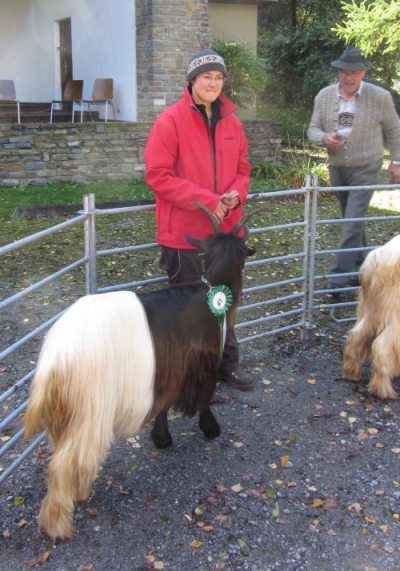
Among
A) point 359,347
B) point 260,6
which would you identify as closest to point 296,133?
point 260,6

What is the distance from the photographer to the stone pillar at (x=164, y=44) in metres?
11.2

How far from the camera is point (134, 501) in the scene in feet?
10.2

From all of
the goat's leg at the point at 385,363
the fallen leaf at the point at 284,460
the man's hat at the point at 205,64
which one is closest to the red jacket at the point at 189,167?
the man's hat at the point at 205,64

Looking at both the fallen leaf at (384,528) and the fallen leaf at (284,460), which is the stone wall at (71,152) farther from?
the fallen leaf at (384,528)

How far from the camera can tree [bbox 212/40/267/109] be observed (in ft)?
40.8

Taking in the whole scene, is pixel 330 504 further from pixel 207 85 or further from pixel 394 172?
pixel 394 172

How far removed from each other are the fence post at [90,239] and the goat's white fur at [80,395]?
0.80 m

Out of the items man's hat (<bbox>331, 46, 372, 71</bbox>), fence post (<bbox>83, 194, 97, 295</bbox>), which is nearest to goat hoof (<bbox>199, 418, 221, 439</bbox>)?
fence post (<bbox>83, 194, 97, 295</bbox>)

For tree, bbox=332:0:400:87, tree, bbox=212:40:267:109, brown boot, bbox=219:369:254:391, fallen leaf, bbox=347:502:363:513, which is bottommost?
fallen leaf, bbox=347:502:363:513

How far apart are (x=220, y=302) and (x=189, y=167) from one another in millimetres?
906

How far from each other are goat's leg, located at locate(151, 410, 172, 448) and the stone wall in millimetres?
8446

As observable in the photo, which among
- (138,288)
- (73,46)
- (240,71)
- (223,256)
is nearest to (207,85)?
(223,256)

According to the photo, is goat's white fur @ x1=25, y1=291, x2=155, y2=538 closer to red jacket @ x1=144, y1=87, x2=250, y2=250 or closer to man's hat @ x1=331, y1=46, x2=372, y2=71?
red jacket @ x1=144, y1=87, x2=250, y2=250

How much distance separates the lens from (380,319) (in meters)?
4.07
